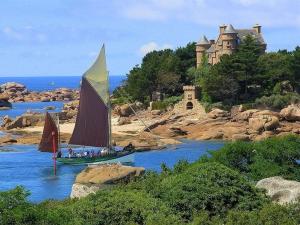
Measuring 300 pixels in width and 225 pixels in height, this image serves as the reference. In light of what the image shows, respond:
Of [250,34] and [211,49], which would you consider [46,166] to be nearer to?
[211,49]

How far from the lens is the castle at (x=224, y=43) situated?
90.4 metres

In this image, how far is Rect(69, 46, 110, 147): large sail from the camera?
2421 inches

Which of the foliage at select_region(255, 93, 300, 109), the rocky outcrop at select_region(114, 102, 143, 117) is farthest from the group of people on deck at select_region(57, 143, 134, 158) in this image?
the rocky outcrop at select_region(114, 102, 143, 117)

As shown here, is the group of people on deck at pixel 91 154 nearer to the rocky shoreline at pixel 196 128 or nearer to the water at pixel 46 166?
the water at pixel 46 166

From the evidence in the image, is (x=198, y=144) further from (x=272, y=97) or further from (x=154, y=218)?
(x=154, y=218)

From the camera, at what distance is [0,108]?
146250 millimetres

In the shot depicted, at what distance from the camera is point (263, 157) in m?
35.1

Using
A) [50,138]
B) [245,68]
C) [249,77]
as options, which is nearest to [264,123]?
[249,77]

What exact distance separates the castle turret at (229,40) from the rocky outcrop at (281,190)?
6380 centimetres

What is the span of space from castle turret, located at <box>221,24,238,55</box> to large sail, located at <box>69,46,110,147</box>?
31391 millimetres

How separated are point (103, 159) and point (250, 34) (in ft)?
131

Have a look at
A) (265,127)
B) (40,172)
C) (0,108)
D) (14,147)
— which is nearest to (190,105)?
(265,127)

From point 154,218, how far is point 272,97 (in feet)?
195

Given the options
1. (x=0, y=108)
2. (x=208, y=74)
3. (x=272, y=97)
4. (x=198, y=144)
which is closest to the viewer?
(x=198, y=144)
